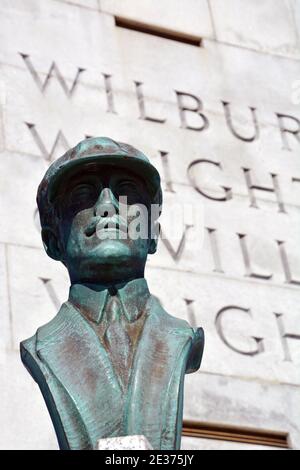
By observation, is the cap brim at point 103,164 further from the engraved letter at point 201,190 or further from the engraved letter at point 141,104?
the engraved letter at point 141,104

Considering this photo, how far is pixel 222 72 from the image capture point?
15.8m

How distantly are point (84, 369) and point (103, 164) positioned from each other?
89cm

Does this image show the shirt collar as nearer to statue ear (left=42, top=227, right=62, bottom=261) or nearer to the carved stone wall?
statue ear (left=42, top=227, right=62, bottom=261)

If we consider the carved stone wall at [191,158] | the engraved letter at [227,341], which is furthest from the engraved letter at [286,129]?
the engraved letter at [227,341]

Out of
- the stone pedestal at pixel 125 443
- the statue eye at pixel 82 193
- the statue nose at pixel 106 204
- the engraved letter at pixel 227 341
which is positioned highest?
the engraved letter at pixel 227 341

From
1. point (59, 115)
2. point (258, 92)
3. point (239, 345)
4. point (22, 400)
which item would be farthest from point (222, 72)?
point (22, 400)

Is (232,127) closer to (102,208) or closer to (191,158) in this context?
(191,158)

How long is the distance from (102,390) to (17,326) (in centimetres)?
527

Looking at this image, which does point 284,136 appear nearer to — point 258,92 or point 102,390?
point 258,92

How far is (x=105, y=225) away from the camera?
8.52 metres

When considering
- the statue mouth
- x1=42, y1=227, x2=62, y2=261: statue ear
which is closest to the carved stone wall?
x1=42, y1=227, x2=62, y2=261: statue ear

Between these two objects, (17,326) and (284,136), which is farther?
(284,136)

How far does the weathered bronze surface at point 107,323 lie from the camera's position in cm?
811

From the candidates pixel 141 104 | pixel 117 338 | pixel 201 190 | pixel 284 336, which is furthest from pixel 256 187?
pixel 117 338
